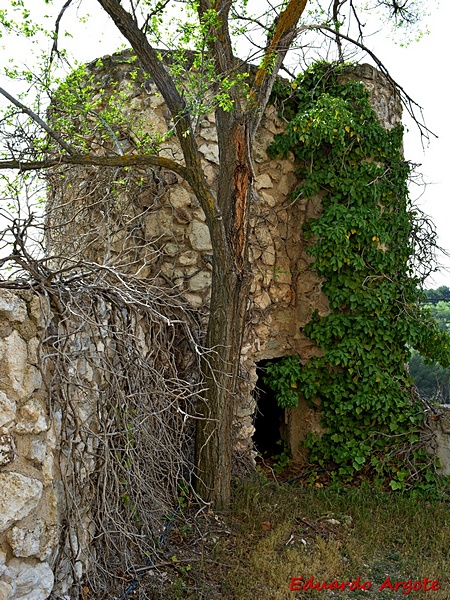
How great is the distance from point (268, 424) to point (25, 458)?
14.4 ft

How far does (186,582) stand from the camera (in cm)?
376

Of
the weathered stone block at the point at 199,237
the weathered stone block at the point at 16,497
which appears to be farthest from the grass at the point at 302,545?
the weathered stone block at the point at 199,237

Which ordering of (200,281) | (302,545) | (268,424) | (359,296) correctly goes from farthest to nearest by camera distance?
(268,424) → (359,296) → (200,281) → (302,545)

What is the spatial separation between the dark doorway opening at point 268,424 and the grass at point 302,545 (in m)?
1.11

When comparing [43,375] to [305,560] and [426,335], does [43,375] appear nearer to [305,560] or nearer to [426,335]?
[305,560]

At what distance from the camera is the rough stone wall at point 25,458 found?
108 inches

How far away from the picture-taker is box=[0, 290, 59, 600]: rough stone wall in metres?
2.75

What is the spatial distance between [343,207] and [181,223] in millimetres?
1609

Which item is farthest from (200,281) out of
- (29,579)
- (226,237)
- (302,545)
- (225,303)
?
(29,579)

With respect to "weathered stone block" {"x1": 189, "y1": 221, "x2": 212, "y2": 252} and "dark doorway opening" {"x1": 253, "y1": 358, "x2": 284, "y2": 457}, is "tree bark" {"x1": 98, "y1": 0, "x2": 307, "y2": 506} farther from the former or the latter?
"dark doorway opening" {"x1": 253, "y1": 358, "x2": 284, "y2": 457}

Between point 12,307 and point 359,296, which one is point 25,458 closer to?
point 12,307

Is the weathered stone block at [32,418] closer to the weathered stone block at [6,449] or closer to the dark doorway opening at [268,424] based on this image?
the weathered stone block at [6,449]

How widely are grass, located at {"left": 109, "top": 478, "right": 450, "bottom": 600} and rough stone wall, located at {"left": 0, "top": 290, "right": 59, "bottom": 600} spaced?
2.93ft

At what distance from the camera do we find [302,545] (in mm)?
4453
